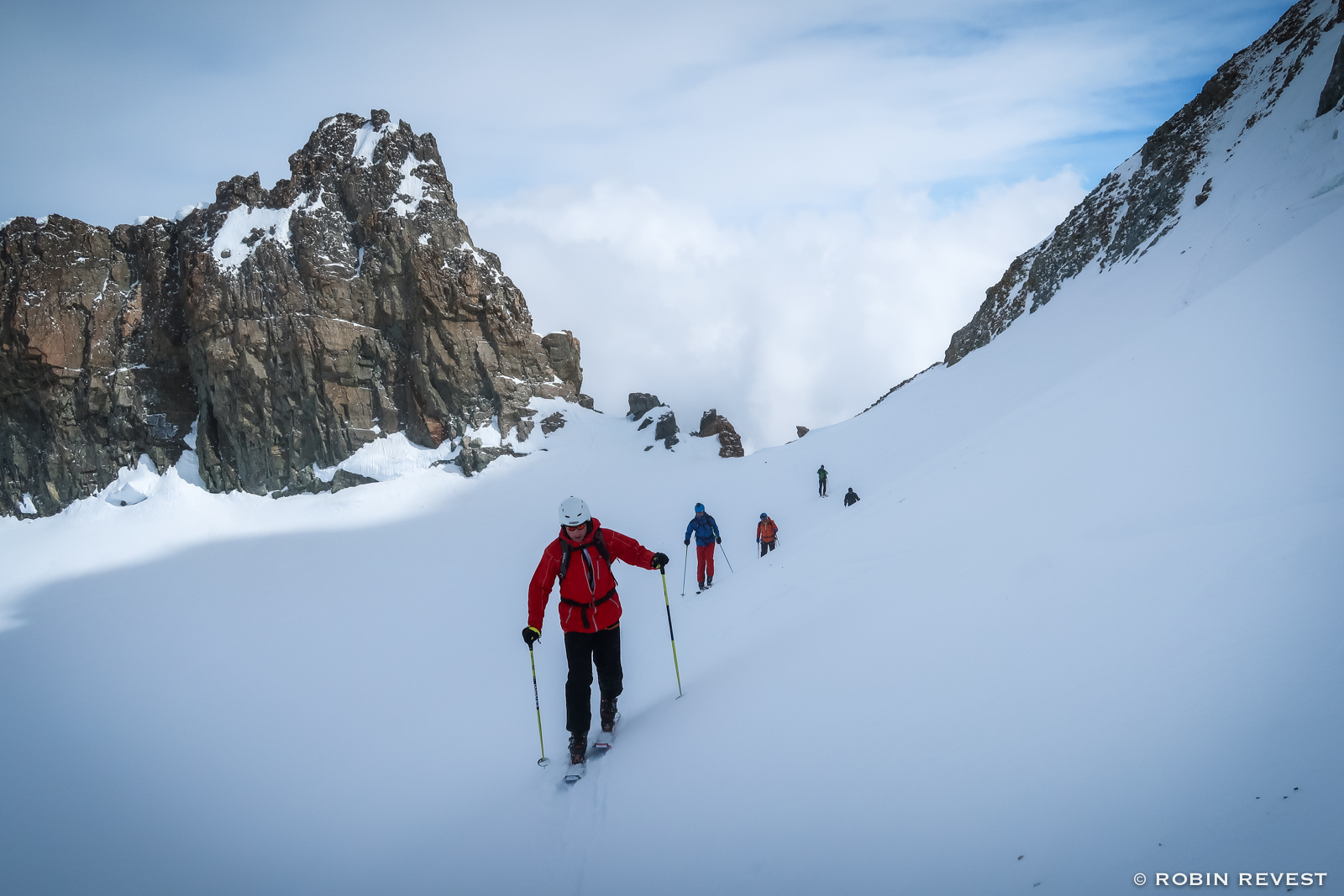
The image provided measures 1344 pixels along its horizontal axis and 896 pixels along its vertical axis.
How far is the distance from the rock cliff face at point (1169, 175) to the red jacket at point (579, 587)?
24145 mm

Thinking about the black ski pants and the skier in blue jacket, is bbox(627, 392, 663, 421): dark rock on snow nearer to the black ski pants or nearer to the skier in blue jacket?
the skier in blue jacket

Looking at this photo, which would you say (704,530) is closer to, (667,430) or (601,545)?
(601,545)

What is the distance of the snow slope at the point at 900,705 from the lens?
8.59 ft

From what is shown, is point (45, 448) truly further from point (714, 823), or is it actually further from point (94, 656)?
point (714, 823)

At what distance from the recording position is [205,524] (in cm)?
3447

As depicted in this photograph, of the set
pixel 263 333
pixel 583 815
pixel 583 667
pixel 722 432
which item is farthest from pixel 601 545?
pixel 263 333

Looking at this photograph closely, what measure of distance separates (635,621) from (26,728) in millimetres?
12137

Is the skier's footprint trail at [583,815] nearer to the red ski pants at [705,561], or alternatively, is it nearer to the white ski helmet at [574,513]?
the white ski helmet at [574,513]

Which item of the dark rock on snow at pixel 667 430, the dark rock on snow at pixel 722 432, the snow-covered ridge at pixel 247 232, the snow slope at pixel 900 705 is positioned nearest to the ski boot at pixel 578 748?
the snow slope at pixel 900 705

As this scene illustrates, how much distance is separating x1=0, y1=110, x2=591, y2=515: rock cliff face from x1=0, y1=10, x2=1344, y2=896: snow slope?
971 inches

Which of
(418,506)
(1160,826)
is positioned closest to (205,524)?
(418,506)

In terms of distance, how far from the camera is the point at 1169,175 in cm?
2439

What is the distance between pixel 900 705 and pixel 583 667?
2.73 m

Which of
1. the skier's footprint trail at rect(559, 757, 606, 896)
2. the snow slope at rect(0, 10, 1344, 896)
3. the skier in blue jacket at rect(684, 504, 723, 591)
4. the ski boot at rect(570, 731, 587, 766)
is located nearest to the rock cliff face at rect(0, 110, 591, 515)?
the snow slope at rect(0, 10, 1344, 896)
